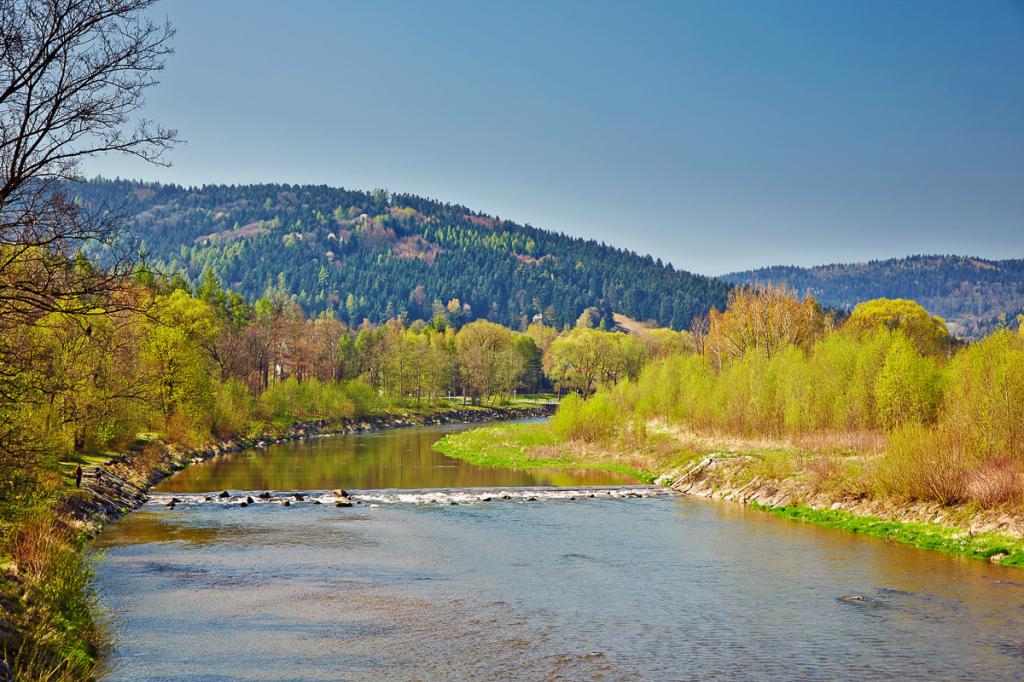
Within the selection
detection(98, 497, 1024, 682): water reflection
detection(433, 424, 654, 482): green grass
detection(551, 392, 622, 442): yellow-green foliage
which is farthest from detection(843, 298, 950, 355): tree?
detection(98, 497, 1024, 682): water reflection

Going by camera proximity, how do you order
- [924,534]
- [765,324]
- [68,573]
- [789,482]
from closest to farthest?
[68,573] < [924,534] < [789,482] < [765,324]

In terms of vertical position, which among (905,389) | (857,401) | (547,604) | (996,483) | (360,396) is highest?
(905,389)

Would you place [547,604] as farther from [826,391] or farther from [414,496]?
[826,391]

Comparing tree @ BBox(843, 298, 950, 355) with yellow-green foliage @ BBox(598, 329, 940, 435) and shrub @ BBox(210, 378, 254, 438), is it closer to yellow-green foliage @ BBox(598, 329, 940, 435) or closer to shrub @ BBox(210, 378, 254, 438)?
yellow-green foliage @ BBox(598, 329, 940, 435)

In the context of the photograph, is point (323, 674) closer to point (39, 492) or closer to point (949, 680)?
point (39, 492)

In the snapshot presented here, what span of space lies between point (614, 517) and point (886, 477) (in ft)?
41.5

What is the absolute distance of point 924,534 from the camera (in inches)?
1300

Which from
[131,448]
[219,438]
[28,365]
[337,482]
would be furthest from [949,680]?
[219,438]

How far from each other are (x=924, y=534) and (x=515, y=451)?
44266mm

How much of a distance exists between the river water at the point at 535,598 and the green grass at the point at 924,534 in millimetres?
949

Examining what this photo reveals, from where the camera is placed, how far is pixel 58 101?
51.3 ft

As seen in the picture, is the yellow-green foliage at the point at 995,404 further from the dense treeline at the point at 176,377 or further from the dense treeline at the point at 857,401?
the dense treeline at the point at 176,377

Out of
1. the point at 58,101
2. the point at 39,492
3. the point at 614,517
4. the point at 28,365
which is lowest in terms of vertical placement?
the point at 614,517

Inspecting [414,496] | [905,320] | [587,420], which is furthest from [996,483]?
[905,320]
